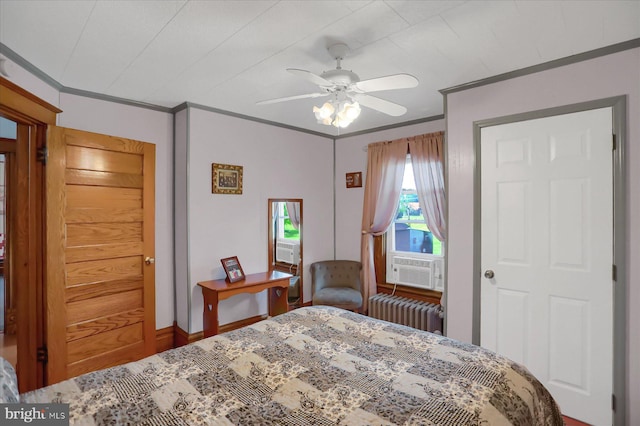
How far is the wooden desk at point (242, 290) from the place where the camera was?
10.1 feet

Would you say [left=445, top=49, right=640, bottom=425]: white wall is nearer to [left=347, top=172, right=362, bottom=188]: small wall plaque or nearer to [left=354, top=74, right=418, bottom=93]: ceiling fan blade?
[left=354, top=74, right=418, bottom=93]: ceiling fan blade

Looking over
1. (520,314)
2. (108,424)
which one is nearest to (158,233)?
(108,424)

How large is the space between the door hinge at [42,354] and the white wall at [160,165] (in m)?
0.95

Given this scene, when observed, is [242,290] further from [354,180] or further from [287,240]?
[354,180]

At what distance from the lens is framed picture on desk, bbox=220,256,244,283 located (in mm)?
3363

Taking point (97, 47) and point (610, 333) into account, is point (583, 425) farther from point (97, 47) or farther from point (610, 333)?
point (97, 47)

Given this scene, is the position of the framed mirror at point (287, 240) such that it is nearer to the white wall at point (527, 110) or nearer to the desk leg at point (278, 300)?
the desk leg at point (278, 300)

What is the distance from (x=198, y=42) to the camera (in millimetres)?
1989

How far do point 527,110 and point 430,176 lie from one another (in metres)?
1.30

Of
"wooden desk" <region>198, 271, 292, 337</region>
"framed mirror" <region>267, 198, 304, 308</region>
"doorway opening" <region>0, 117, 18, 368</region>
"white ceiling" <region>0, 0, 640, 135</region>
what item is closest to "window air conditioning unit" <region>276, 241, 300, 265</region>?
"framed mirror" <region>267, 198, 304, 308</region>

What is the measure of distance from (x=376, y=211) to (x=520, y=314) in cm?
198

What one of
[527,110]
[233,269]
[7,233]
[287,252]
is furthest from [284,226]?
[7,233]

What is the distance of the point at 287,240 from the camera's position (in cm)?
409

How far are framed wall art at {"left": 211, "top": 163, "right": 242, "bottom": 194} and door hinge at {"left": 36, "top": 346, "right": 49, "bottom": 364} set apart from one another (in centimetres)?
183
